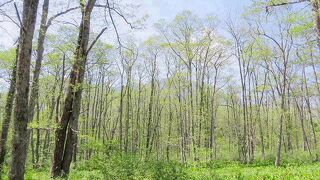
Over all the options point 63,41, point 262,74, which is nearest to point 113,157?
point 63,41

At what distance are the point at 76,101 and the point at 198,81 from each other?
71.5 feet

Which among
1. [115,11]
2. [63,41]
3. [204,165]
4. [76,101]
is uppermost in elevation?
[63,41]

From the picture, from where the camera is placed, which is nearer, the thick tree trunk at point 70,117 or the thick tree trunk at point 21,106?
the thick tree trunk at point 21,106

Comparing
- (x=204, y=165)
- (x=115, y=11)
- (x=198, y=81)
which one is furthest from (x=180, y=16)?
(x=115, y=11)

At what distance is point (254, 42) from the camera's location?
95.4 ft

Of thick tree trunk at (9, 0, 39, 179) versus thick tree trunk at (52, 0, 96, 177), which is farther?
thick tree trunk at (52, 0, 96, 177)

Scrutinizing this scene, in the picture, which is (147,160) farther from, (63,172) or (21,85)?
(21,85)

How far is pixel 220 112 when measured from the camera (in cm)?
5703

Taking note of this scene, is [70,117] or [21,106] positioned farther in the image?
[70,117]

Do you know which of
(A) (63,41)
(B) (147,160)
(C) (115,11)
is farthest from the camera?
(A) (63,41)

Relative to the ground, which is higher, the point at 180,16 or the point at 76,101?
the point at 180,16

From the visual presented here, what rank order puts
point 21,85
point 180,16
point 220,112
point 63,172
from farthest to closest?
1. point 220,112
2. point 180,16
3. point 63,172
4. point 21,85

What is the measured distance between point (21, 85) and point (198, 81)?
24361 mm

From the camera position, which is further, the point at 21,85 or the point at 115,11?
the point at 115,11
